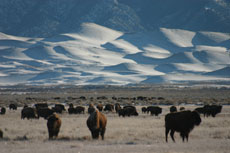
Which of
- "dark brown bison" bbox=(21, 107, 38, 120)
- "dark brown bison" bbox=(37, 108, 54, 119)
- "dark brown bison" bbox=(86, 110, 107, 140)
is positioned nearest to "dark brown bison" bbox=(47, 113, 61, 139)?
"dark brown bison" bbox=(86, 110, 107, 140)

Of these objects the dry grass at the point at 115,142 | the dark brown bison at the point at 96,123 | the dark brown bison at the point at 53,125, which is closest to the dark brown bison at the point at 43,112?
the dry grass at the point at 115,142

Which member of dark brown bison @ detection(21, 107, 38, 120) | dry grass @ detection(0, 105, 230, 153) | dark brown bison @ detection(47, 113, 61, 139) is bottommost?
dry grass @ detection(0, 105, 230, 153)

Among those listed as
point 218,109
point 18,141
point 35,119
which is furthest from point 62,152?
point 218,109

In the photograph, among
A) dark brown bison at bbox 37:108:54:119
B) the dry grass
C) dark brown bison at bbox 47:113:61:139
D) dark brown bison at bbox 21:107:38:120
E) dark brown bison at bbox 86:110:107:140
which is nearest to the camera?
the dry grass

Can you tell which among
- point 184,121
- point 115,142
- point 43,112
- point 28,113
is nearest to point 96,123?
point 115,142

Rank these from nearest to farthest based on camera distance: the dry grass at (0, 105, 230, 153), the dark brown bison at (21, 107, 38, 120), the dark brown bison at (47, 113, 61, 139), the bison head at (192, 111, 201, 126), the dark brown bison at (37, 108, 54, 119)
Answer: the dry grass at (0, 105, 230, 153)
the bison head at (192, 111, 201, 126)
the dark brown bison at (47, 113, 61, 139)
the dark brown bison at (21, 107, 38, 120)
the dark brown bison at (37, 108, 54, 119)

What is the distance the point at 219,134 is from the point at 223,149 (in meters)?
5.88

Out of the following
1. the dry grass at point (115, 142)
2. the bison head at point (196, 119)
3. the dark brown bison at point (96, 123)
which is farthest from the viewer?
the dark brown bison at point (96, 123)

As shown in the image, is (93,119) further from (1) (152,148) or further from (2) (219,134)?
(2) (219,134)

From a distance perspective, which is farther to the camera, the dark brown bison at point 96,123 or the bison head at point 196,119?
the dark brown bison at point 96,123

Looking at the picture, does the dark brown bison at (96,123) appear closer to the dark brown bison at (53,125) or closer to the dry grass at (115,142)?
the dry grass at (115,142)

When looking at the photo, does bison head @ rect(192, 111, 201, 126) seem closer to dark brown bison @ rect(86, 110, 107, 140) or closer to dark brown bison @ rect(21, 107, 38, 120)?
dark brown bison @ rect(86, 110, 107, 140)

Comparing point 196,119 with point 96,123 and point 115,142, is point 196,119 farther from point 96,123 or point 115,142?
point 96,123

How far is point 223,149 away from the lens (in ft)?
60.7
